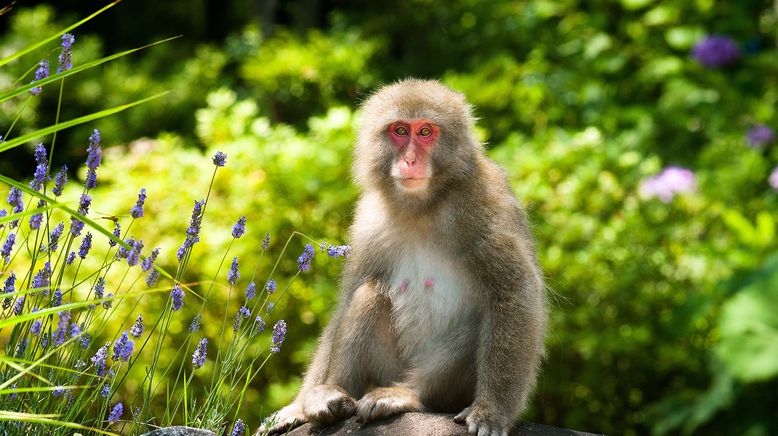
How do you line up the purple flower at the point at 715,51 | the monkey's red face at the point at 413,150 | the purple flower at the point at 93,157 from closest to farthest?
the purple flower at the point at 93,157
the monkey's red face at the point at 413,150
the purple flower at the point at 715,51

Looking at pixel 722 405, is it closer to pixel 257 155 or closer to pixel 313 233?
pixel 313 233

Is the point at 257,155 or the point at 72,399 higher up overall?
the point at 257,155

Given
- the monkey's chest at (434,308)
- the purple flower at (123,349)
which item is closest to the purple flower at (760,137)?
the monkey's chest at (434,308)

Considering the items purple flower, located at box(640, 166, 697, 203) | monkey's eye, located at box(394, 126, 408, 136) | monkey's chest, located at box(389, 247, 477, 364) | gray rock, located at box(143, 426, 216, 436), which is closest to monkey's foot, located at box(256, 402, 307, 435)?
monkey's chest, located at box(389, 247, 477, 364)

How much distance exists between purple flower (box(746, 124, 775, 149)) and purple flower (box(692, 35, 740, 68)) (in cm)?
121

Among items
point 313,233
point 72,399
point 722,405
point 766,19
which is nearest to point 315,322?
point 313,233

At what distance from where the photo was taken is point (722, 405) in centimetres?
663

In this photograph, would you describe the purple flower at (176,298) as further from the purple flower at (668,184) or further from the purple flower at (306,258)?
the purple flower at (668,184)

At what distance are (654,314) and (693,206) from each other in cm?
117

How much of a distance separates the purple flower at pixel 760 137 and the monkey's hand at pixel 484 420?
5.84m

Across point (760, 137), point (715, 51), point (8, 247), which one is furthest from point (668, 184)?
point (8, 247)

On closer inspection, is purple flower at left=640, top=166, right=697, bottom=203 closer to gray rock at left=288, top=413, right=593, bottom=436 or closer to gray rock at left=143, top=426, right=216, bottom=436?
gray rock at left=288, top=413, right=593, bottom=436

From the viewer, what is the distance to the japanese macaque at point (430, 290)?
13.1 ft

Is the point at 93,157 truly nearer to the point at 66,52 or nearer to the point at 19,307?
the point at 66,52
